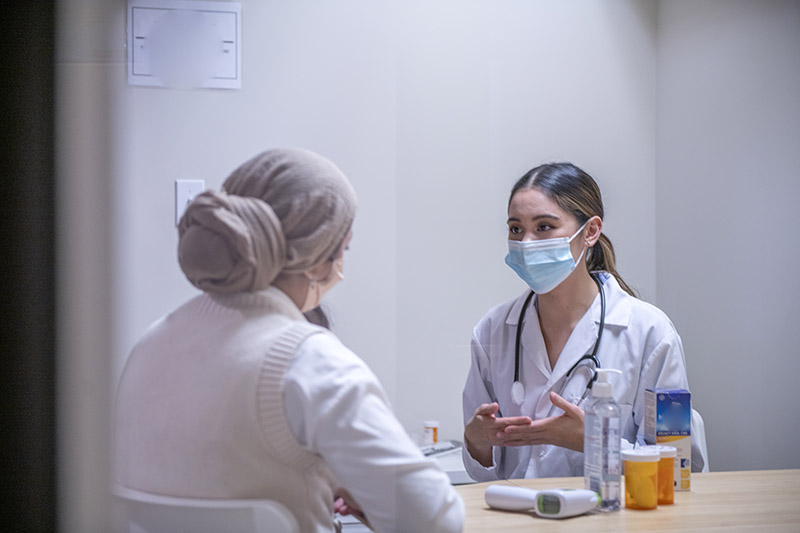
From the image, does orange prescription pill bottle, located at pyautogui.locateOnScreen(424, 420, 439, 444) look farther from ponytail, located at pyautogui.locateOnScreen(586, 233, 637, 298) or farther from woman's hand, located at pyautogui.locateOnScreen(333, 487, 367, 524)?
ponytail, located at pyautogui.locateOnScreen(586, 233, 637, 298)

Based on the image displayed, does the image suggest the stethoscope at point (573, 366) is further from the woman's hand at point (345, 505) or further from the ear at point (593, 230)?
the woman's hand at point (345, 505)

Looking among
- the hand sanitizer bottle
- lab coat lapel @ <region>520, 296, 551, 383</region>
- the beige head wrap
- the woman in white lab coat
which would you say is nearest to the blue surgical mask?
the woman in white lab coat

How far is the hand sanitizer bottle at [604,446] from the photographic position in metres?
1.30

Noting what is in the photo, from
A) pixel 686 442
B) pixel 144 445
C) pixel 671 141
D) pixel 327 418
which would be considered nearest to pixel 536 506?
pixel 686 442

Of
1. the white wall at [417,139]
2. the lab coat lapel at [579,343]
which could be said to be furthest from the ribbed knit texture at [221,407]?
the lab coat lapel at [579,343]

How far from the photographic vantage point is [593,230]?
1704 millimetres

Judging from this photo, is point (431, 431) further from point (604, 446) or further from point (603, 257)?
point (603, 257)

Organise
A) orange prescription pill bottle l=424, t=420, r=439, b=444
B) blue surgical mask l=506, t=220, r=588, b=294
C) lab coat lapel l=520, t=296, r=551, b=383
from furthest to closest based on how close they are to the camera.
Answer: lab coat lapel l=520, t=296, r=551, b=383, blue surgical mask l=506, t=220, r=588, b=294, orange prescription pill bottle l=424, t=420, r=439, b=444

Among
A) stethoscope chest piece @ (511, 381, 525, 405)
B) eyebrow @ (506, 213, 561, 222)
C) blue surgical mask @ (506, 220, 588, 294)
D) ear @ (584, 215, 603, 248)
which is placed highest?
eyebrow @ (506, 213, 561, 222)

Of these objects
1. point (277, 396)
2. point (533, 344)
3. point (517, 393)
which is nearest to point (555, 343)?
point (533, 344)

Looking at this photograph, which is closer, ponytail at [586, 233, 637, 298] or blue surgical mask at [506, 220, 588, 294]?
blue surgical mask at [506, 220, 588, 294]

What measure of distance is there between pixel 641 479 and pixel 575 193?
0.69 metres

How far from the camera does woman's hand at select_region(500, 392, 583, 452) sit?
4.99 ft

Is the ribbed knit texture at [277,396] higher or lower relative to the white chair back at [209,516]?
higher
